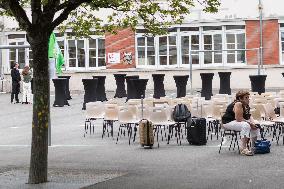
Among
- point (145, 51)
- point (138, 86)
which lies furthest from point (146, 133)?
point (145, 51)

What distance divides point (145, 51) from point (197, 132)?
88.8ft

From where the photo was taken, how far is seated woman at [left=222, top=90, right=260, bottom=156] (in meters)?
15.0

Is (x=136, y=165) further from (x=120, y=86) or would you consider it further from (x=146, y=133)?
(x=120, y=86)

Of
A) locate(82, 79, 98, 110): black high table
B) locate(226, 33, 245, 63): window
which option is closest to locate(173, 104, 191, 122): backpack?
locate(82, 79, 98, 110): black high table

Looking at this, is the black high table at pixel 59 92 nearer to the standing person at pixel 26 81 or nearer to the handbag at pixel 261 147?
the standing person at pixel 26 81

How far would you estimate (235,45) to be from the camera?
42094mm

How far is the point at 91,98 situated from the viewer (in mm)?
29656

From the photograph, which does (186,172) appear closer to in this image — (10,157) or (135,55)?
(10,157)

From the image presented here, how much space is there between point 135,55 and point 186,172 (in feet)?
101

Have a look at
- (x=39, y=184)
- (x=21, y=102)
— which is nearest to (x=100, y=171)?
(x=39, y=184)

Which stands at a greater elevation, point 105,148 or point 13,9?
point 13,9

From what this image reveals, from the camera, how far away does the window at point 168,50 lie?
43375 mm

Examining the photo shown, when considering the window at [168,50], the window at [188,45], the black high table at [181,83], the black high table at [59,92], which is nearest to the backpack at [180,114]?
the black high table at [59,92]

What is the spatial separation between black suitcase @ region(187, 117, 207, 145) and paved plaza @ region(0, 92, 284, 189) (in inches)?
8.9
